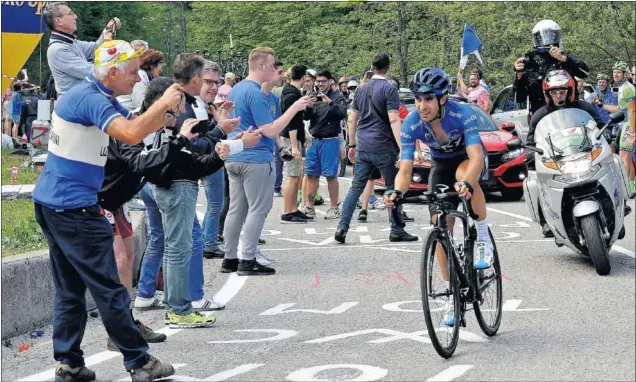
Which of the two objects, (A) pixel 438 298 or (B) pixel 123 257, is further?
(B) pixel 123 257

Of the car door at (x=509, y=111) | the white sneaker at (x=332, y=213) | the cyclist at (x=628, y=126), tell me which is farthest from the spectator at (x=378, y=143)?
the car door at (x=509, y=111)

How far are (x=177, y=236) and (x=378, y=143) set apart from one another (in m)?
5.68

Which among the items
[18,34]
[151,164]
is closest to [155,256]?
[151,164]

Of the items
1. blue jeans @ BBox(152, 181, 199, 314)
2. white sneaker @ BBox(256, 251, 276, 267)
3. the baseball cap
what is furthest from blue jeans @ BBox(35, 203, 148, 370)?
white sneaker @ BBox(256, 251, 276, 267)

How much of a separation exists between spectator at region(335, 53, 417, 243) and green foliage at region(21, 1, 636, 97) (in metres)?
20.6

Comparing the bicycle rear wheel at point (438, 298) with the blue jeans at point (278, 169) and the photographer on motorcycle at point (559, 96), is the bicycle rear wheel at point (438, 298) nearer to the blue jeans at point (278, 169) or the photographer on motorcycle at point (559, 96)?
the photographer on motorcycle at point (559, 96)

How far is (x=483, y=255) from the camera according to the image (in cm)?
816

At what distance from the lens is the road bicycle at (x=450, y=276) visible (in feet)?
24.2

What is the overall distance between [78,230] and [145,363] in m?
0.81

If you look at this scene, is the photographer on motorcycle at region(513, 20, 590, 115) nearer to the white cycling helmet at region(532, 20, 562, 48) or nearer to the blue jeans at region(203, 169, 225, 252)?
the white cycling helmet at region(532, 20, 562, 48)

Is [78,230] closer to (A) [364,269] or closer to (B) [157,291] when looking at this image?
(B) [157,291]

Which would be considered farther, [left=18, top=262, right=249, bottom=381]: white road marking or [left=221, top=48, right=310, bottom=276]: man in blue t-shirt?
[left=221, top=48, right=310, bottom=276]: man in blue t-shirt

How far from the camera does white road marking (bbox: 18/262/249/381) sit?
287 inches

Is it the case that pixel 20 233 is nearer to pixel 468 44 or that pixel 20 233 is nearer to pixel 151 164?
pixel 151 164
